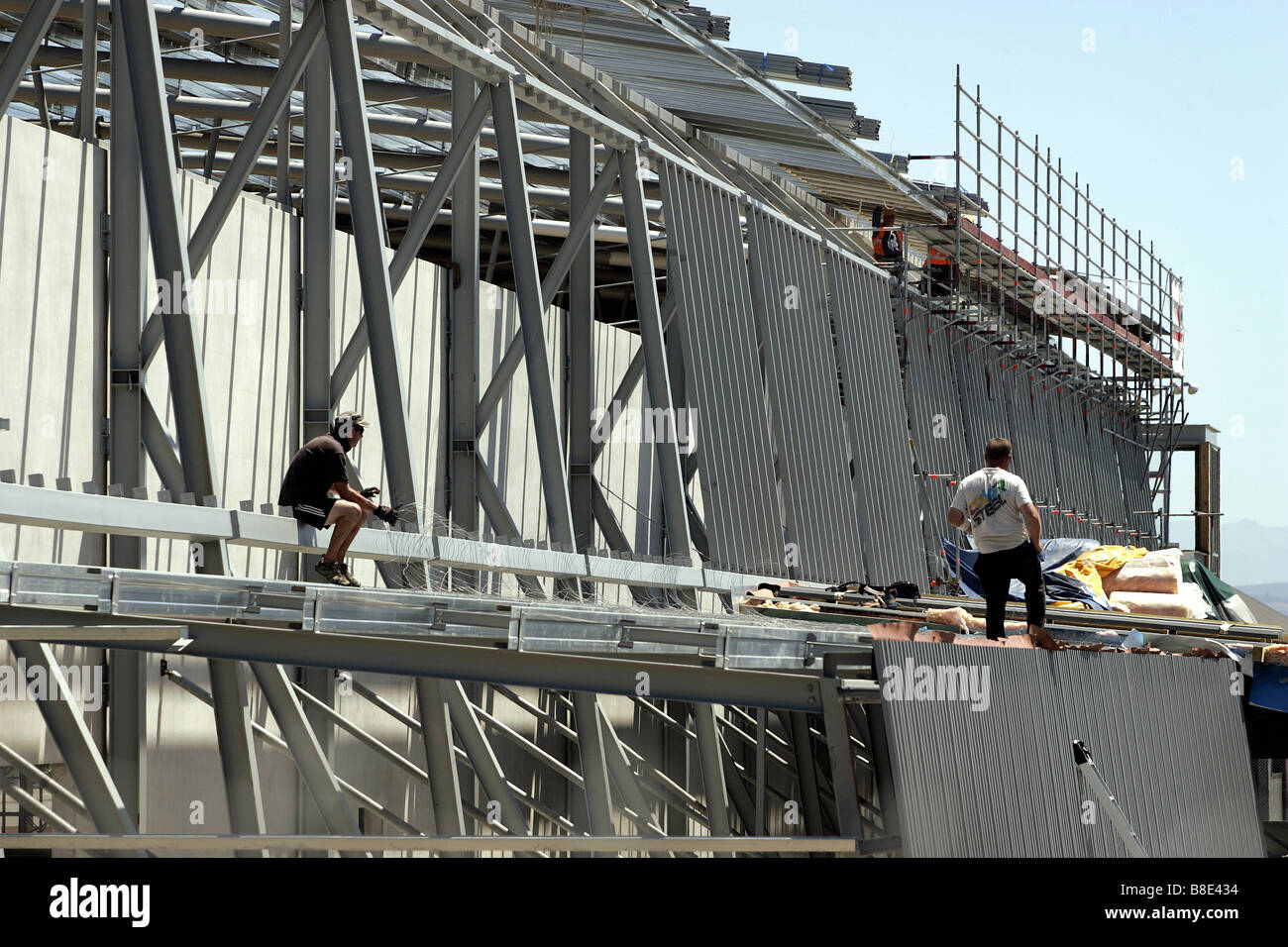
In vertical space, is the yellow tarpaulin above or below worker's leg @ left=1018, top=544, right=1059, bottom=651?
above

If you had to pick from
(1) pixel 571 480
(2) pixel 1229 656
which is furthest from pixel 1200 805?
(1) pixel 571 480

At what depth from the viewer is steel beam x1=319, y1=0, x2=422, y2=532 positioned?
449 inches

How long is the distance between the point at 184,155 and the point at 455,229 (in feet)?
33.1

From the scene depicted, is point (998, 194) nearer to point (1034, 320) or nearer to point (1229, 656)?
point (1034, 320)

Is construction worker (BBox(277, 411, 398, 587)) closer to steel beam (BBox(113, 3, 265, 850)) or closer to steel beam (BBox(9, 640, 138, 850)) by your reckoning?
steel beam (BBox(113, 3, 265, 850))

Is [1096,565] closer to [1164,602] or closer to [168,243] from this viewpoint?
[1164,602]

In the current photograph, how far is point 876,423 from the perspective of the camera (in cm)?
2028

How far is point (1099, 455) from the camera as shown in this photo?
36344 millimetres

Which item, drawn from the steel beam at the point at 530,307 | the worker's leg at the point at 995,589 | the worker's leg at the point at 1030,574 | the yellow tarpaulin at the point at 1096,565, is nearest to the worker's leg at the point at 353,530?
the steel beam at the point at 530,307

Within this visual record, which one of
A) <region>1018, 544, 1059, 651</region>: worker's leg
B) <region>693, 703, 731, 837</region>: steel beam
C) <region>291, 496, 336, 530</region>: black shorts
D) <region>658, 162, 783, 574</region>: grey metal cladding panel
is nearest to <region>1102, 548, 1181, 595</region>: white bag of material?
<region>658, 162, 783, 574</region>: grey metal cladding panel

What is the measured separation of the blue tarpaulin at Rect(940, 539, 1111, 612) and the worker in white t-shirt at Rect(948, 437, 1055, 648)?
3.16m

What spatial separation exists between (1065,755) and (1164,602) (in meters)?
7.24

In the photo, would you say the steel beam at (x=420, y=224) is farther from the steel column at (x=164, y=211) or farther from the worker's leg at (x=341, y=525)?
the steel column at (x=164, y=211)

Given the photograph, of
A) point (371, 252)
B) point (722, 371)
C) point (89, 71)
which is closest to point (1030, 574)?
point (371, 252)
